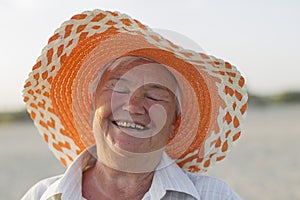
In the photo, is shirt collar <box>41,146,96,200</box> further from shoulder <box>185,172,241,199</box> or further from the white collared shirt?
shoulder <box>185,172,241,199</box>

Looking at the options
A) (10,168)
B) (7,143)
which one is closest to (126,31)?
(10,168)

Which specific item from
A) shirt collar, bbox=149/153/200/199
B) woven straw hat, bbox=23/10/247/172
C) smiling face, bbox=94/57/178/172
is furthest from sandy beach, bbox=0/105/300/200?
smiling face, bbox=94/57/178/172

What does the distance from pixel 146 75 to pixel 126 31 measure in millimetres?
184

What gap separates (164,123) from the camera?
229 cm

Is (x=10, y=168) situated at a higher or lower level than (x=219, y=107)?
lower

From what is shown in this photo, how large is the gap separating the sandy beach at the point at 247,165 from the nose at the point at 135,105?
3933 mm

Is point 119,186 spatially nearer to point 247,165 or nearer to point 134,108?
point 134,108

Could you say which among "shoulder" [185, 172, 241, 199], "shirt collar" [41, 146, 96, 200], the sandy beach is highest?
"shoulder" [185, 172, 241, 199]

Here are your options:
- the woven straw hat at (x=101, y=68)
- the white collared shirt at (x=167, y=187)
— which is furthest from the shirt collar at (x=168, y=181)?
the woven straw hat at (x=101, y=68)

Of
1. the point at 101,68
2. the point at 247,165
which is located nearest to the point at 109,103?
the point at 101,68

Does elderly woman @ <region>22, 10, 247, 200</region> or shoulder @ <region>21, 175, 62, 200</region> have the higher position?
elderly woman @ <region>22, 10, 247, 200</region>

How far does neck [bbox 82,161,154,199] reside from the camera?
91.1 inches

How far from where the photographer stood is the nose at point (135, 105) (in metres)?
2.22

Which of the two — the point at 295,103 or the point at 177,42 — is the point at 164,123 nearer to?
the point at 177,42
